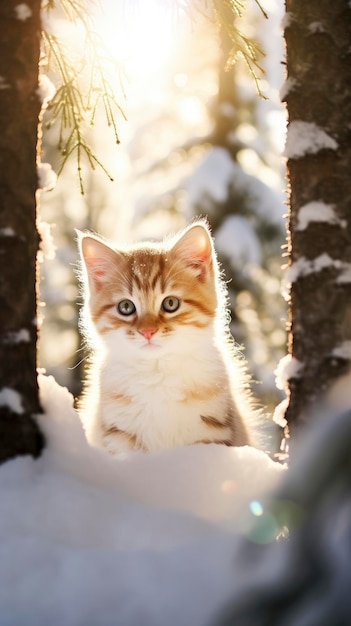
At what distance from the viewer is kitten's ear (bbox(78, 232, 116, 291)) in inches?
159

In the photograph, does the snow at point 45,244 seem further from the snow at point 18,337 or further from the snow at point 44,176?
the snow at point 18,337

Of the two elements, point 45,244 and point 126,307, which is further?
point 126,307

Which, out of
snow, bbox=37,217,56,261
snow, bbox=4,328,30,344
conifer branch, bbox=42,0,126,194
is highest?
conifer branch, bbox=42,0,126,194

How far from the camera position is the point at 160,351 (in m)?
3.63

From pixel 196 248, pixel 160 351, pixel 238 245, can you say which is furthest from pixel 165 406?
pixel 238 245

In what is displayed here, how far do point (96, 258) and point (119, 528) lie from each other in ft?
8.06

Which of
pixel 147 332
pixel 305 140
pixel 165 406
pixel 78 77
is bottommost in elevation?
pixel 165 406

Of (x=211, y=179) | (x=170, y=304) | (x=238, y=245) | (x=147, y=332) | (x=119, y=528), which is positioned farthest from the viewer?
(x=238, y=245)

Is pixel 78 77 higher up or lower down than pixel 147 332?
higher up

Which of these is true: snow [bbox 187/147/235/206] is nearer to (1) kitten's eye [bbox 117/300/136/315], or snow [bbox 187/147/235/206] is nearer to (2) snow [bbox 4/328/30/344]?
(1) kitten's eye [bbox 117/300/136/315]

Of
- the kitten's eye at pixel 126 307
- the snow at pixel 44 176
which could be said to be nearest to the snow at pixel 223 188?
the kitten's eye at pixel 126 307

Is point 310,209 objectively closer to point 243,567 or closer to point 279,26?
point 279,26

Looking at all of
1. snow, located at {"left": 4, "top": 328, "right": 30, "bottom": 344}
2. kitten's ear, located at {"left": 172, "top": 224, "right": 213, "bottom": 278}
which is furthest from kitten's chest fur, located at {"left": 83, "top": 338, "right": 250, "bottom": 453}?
snow, located at {"left": 4, "top": 328, "right": 30, "bottom": 344}

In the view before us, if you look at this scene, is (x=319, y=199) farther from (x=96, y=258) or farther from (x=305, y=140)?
(x=96, y=258)
